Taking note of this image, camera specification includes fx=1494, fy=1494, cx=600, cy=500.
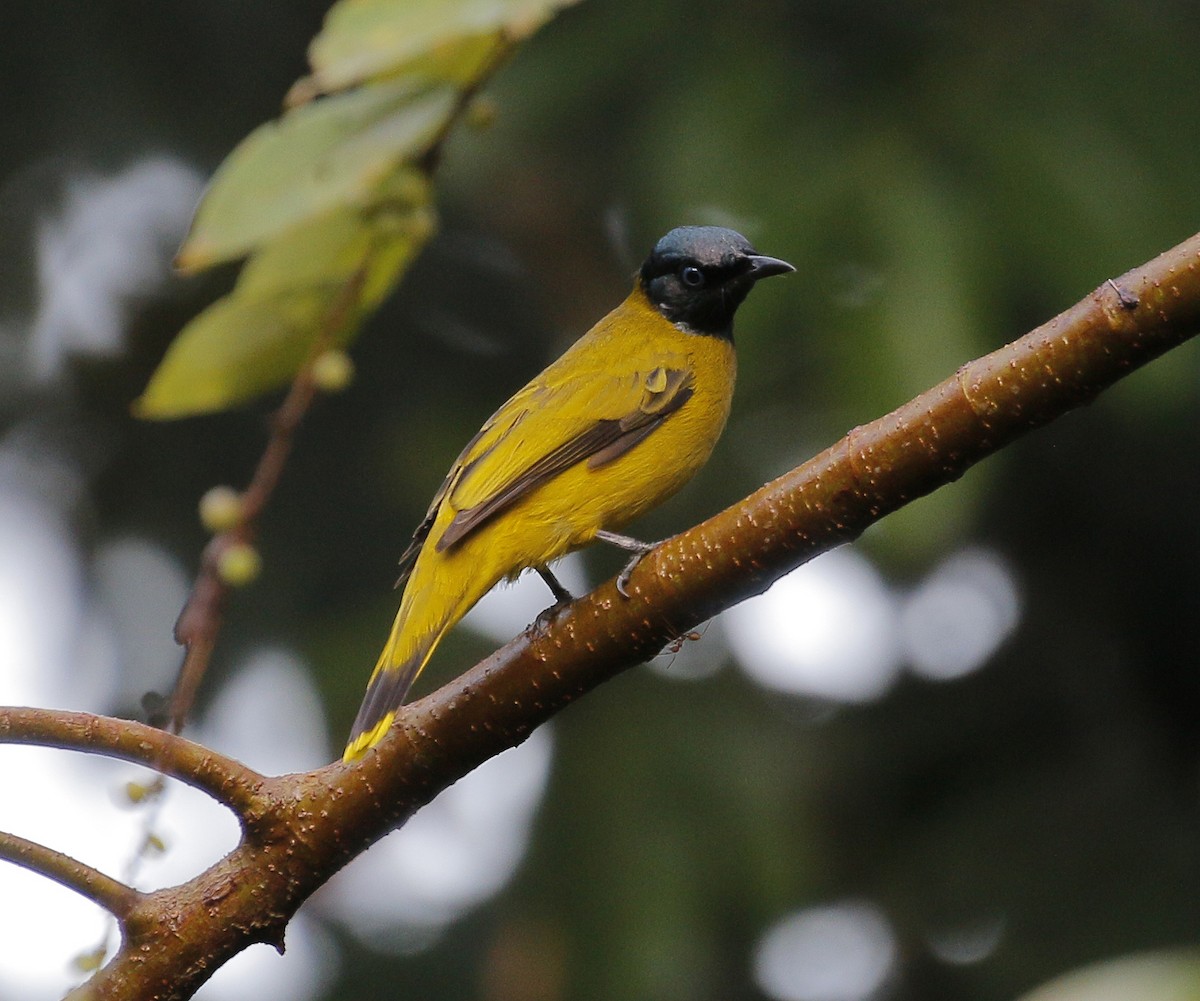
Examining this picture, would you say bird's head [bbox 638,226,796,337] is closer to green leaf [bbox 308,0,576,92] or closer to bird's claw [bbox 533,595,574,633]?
bird's claw [bbox 533,595,574,633]

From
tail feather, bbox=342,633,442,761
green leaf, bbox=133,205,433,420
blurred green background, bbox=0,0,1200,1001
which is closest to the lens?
green leaf, bbox=133,205,433,420

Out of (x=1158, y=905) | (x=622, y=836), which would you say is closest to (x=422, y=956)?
(x=622, y=836)

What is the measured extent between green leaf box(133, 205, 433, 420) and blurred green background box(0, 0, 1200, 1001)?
5.53 feet

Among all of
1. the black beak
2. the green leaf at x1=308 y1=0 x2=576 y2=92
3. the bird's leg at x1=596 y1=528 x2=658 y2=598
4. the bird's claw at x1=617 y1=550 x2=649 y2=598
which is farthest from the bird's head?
the green leaf at x1=308 y1=0 x2=576 y2=92

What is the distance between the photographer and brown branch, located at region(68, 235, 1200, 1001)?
6.21 ft

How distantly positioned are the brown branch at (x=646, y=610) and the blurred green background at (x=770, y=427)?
1.38m

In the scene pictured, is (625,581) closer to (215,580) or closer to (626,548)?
(215,580)

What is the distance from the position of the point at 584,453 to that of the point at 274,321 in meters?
1.48

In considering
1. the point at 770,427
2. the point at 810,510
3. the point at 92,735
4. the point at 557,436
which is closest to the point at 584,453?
the point at 557,436

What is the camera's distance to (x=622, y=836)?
443 cm

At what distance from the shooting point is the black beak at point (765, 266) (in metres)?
3.67

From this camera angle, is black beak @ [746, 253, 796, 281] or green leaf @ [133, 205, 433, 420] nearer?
green leaf @ [133, 205, 433, 420]

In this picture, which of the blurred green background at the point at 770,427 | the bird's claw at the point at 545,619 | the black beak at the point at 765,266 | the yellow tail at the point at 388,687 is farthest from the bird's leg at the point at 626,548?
the black beak at the point at 765,266

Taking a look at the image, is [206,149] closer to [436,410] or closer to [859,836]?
[436,410]
